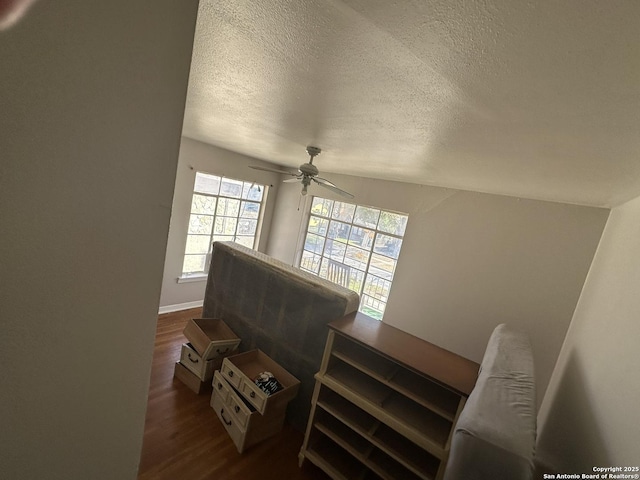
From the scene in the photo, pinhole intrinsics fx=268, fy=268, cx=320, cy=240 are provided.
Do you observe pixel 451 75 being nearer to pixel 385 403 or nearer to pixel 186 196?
pixel 385 403

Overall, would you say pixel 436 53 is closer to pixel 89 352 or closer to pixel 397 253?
pixel 89 352

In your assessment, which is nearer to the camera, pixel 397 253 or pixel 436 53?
pixel 436 53

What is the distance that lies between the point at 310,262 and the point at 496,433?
4048 mm

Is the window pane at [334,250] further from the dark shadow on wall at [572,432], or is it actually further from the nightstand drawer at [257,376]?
the dark shadow on wall at [572,432]

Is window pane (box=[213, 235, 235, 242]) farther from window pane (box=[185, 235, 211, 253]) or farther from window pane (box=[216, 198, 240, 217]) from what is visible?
window pane (box=[216, 198, 240, 217])

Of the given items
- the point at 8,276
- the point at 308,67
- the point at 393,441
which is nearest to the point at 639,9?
the point at 308,67

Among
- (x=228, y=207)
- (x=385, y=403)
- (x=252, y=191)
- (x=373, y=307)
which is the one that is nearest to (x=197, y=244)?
(x=228, y=207)

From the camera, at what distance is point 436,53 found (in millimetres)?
763

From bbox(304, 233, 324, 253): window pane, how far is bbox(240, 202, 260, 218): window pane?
1075 mm

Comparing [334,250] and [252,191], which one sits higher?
[252,191]

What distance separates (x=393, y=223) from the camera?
400 cm

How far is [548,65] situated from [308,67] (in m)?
0.74

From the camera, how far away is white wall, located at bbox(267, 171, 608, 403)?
106 inches

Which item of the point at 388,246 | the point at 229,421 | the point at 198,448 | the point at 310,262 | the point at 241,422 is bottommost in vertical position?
the point at 198,448
